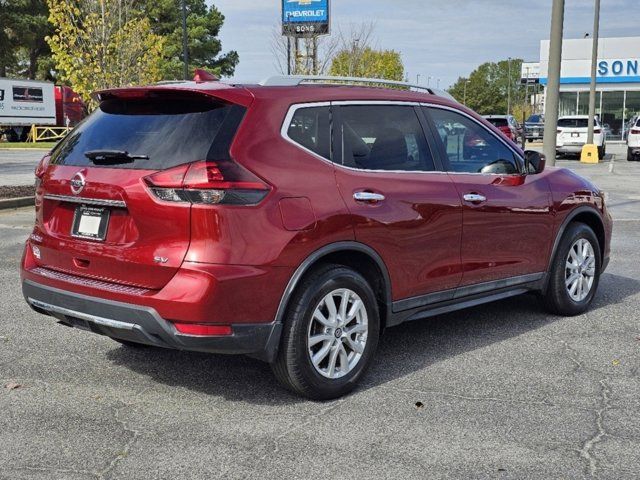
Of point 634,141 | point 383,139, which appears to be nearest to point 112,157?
point 383,139

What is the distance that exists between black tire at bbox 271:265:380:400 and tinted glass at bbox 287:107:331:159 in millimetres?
677

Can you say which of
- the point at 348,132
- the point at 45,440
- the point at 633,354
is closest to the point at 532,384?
the point at 633,354

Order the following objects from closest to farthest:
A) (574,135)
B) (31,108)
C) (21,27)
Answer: (574,135)
(31,108)
(21,27)

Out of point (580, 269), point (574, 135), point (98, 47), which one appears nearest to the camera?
point (580, 269)

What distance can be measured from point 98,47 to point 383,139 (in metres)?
15.2

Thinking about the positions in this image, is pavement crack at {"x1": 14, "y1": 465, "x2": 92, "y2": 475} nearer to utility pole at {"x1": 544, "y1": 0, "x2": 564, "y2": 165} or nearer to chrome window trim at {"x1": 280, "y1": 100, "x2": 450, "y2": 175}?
chrome window trim at {"x1": 280, "y1": 100, "x2": 450, "y2": 175}

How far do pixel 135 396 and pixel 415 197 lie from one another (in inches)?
79.6

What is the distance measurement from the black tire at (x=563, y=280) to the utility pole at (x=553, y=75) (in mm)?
6056

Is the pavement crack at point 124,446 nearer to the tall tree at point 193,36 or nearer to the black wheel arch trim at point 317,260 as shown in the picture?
the black wheel arch trim at point 317,260

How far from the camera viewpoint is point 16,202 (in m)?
13.3

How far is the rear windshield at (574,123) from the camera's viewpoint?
30.2 meters

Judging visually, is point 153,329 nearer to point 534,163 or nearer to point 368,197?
point 368,197

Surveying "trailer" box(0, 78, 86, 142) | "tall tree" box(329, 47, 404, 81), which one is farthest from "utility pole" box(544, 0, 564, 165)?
"trailer" box(0, 78, 86, 142)

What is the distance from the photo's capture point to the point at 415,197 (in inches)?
187
